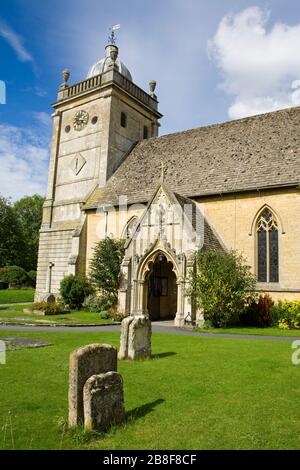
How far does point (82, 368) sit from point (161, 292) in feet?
61.9

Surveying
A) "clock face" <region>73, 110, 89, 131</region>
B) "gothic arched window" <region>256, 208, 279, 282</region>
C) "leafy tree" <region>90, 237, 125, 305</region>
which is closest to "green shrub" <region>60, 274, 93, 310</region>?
"leafy tree" <region>90, 237, 125, 305</region>

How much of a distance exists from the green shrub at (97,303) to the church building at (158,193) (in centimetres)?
265

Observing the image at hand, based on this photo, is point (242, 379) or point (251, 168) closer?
point (242, 379)

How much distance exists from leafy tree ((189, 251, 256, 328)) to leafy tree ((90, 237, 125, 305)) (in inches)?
267

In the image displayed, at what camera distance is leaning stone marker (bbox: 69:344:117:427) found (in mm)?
5344

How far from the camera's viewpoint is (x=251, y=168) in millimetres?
22234

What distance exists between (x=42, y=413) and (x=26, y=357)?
3.90 m

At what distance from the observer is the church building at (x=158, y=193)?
20.1m

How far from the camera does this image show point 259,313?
61.5 feet

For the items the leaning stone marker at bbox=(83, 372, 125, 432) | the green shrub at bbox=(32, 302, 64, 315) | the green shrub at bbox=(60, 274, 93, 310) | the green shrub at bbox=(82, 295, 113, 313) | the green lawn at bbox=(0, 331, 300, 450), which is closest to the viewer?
the green lawn at bbox=(0, 331, 300, 450)

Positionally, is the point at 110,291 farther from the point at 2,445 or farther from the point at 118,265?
the point at 2,445

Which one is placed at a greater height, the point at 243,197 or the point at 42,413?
the point at 243,197

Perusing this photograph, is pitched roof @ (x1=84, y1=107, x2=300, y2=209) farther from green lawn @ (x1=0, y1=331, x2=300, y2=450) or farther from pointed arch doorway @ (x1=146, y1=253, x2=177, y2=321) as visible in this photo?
green lawn @ (x1=0, y1=331, x2=300, y2=450)
